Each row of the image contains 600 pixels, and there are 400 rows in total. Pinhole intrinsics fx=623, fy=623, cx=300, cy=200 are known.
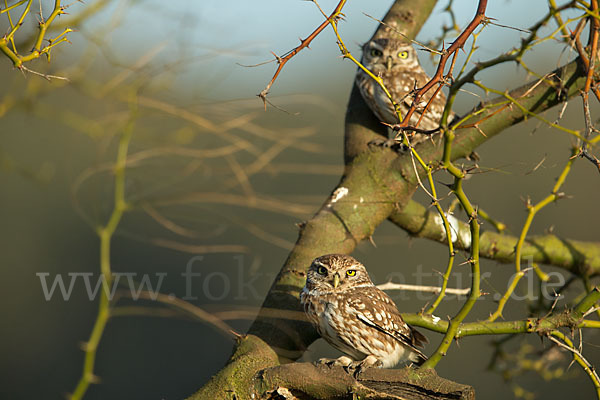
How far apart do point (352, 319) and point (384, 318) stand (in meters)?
0.14

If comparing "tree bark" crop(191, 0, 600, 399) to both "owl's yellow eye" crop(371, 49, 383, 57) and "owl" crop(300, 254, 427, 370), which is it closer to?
"owl" crop(300, 254, 427, 370)

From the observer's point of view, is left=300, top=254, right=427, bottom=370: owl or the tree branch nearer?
left=300, top=254, right=427, bottom=370: owl

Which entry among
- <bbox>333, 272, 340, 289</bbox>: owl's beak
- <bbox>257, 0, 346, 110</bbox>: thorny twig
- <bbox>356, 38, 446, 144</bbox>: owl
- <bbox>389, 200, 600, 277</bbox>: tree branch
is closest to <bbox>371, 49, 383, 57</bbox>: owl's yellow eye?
<bbox>356, 38, 446, 144</bbox>: owl

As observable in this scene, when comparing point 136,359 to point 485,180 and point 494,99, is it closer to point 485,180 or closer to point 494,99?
point 485,180

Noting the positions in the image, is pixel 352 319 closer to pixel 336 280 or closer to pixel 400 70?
pixel 336 280

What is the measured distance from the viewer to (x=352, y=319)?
9.25 feet

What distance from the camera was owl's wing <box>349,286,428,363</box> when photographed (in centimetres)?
278

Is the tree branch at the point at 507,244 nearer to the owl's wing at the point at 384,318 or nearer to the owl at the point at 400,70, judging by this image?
the owl's wing at the point at 384,318

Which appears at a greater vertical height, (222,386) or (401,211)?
(401,211)

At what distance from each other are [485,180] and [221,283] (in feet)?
13.4

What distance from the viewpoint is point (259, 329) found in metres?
2.53

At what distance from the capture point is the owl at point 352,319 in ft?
9.03

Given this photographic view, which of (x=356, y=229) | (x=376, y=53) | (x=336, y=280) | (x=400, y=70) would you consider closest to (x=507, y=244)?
(x=356, y=229)

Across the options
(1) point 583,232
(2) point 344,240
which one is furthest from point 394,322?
(1) point 583,232
